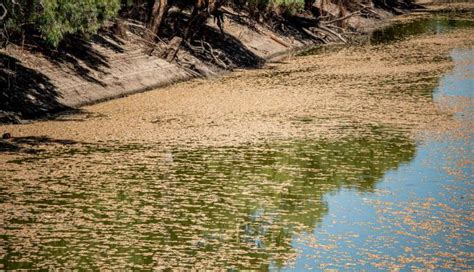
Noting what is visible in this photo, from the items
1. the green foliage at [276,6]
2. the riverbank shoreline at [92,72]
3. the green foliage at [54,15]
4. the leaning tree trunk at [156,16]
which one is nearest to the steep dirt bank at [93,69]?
Answer: the riverbank shoreline at [92,72]

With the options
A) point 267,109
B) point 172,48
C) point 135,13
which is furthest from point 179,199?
point 135,13

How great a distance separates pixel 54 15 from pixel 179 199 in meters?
6.32

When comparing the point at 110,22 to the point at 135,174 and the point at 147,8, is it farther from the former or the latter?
the point at 135,174

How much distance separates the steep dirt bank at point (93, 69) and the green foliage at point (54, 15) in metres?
0.99

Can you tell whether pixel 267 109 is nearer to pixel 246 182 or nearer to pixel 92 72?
pixel 92 72

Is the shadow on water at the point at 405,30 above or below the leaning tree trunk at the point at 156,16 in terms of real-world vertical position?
above

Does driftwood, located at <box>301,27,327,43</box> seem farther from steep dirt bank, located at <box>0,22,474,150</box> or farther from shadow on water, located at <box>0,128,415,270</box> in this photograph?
shadow on water, located at <box>0,128,415,270</box>

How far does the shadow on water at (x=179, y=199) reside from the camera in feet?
30.1

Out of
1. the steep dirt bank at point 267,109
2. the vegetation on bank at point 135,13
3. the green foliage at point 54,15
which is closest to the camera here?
the green foliage at point 54,15

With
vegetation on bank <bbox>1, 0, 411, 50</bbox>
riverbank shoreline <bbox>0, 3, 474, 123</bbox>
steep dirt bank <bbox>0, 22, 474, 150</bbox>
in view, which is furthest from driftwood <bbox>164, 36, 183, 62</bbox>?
steep dirt bank <bbox>0, 22, 474, 150</bbox>

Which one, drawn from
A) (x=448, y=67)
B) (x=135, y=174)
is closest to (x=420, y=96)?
(x=448, y=67)

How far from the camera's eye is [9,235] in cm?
975

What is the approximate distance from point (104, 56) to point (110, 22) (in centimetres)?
261

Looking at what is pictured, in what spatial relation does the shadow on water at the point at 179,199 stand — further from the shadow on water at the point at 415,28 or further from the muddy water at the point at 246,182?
the shadow on water at the point at 415,28
